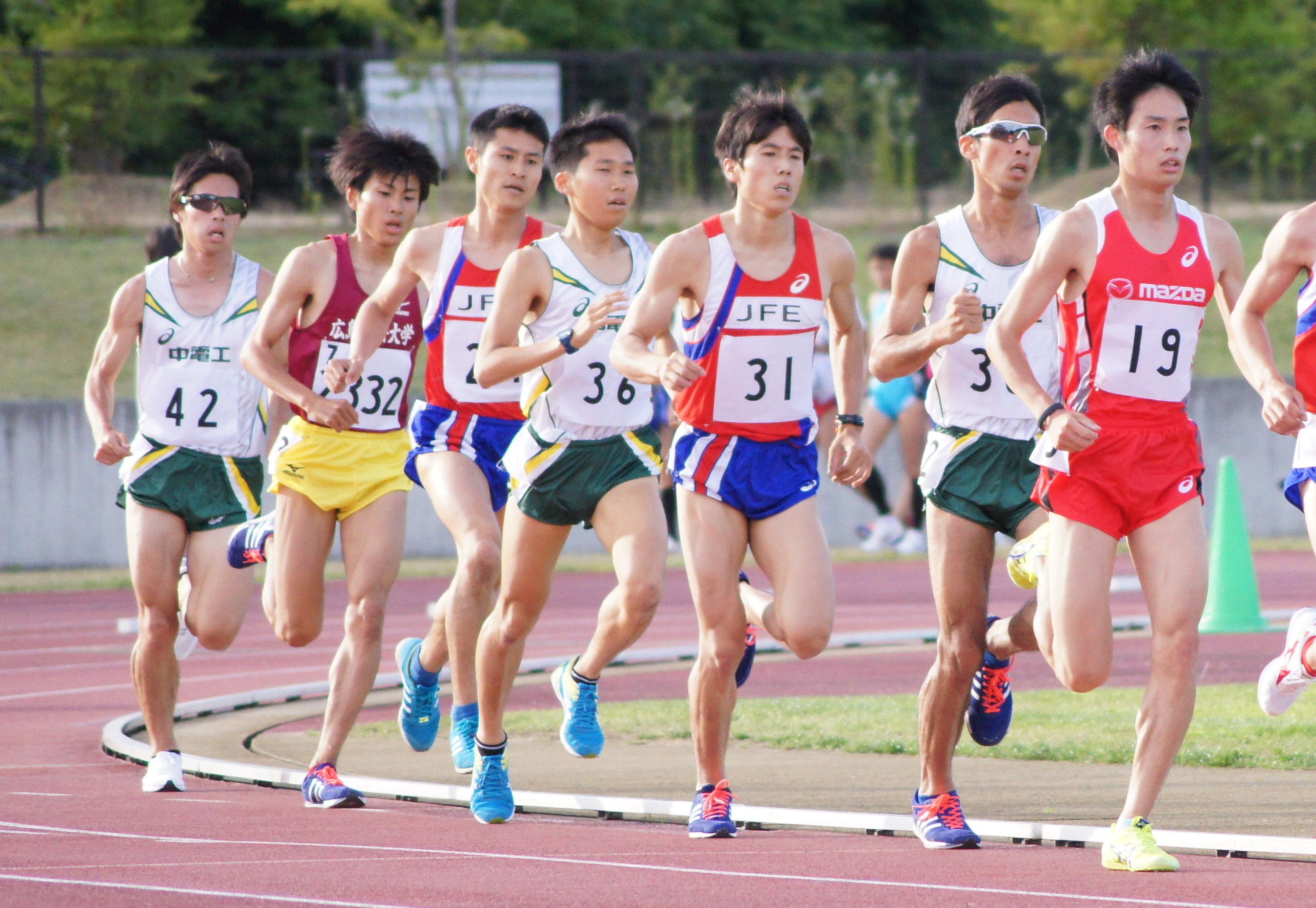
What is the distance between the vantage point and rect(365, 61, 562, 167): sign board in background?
24.0 meters

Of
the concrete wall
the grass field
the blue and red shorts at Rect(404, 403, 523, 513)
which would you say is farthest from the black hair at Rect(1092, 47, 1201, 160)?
the grass field

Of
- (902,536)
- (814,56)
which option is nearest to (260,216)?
(814,56)

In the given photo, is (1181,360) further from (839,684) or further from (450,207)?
(450,207)

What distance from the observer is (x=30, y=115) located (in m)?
22.4

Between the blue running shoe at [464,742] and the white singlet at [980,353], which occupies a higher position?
the white singlet at [980,353]

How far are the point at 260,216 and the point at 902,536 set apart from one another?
1065 cm

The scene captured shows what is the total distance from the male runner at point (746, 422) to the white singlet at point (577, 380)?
1.54ft

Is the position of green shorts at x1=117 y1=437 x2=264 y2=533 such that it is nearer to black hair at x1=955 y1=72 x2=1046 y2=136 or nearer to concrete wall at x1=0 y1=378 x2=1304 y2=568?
black hair at x1=955 y1=72 x2=1046 y2=136

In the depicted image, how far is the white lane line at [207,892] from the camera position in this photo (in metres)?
5.38

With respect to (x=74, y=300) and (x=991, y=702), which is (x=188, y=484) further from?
(x=74, y=300)

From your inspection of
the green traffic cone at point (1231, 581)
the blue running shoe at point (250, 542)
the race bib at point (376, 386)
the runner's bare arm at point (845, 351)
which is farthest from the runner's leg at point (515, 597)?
the green traffic cone at point (1231, 581)

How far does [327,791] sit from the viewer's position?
720cm

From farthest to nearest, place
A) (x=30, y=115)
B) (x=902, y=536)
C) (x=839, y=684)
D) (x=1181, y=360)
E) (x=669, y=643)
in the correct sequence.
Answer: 1. (x=30, y=115)
2. (x=902, y=536)
3. (x=669, y=643)
4. (x=839, y=684)
5. (x=1181, y=360)

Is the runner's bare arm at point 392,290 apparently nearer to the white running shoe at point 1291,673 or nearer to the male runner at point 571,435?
the male runner at point 571,435
